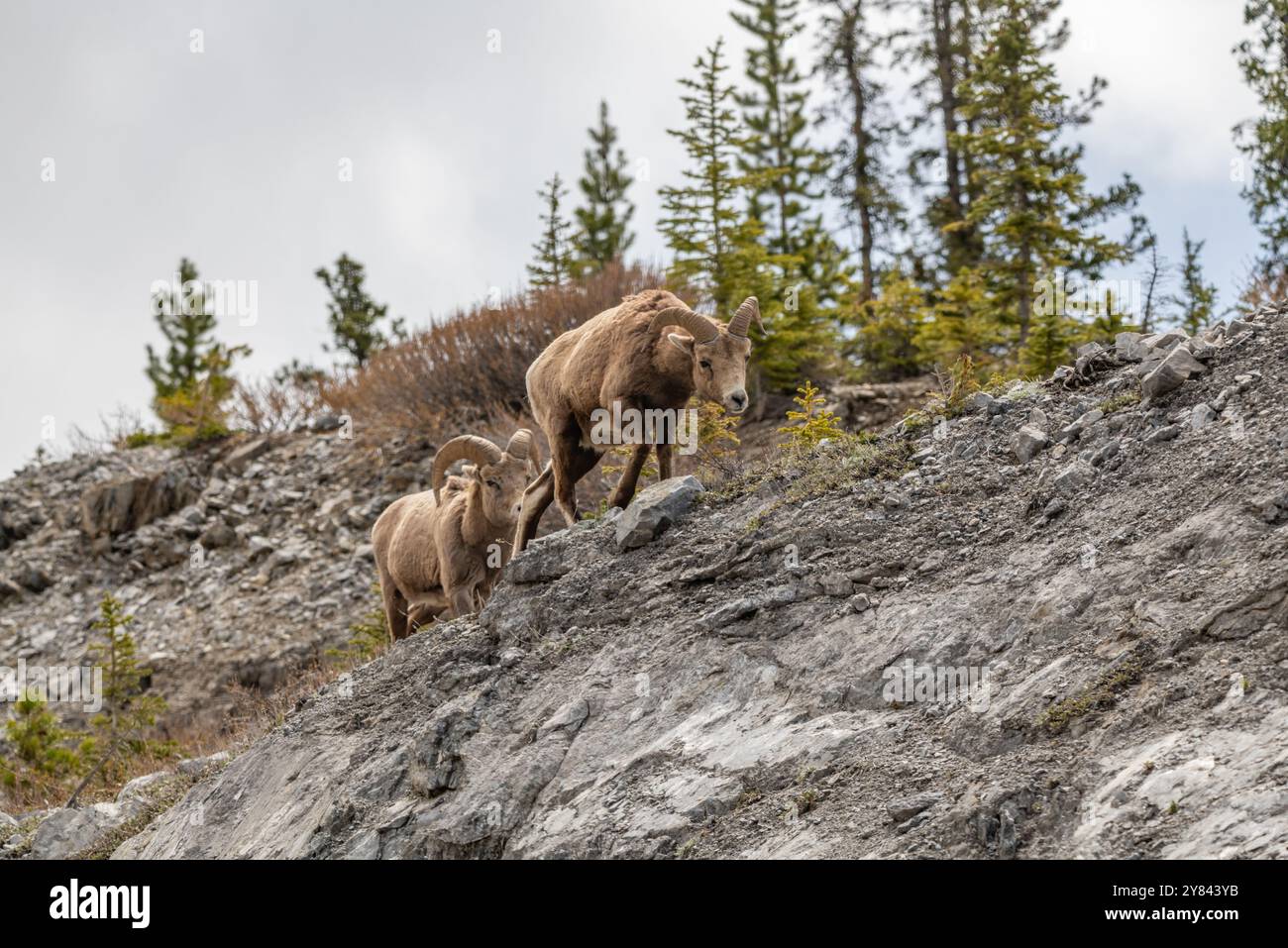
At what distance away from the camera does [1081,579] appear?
7.35 metres

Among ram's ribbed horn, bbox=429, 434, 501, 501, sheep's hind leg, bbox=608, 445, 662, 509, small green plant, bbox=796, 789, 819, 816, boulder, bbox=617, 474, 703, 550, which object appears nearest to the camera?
small green plant, bbox=796, 789, 819, 816

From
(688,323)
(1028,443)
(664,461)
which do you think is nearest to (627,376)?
(688,323)

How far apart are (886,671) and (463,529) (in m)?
5.80

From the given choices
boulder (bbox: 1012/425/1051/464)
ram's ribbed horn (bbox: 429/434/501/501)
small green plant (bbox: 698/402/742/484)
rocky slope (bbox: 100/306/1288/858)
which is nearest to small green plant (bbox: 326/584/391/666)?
ram's ribbed horn (bbox: 429/434/501/501)

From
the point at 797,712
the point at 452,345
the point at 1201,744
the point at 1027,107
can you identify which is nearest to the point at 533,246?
the point at 452,345

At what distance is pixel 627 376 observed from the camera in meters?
10.5

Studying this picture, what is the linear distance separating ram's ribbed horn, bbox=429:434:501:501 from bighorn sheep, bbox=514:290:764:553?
0.50 meters

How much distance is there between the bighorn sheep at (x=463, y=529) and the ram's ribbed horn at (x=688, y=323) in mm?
2027

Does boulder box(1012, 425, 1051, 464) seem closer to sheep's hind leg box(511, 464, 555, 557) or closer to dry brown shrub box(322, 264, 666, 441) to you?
sheep's hind leg box(511, 464, 555, 557)

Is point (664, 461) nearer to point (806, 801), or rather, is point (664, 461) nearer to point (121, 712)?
point (806, 801)

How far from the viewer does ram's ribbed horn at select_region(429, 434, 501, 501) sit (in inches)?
472
